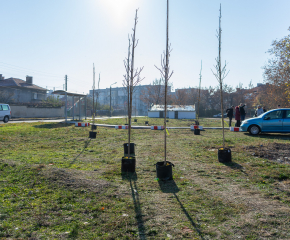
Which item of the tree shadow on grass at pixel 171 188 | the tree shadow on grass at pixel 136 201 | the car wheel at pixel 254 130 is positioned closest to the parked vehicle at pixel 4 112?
the tree shadow on grass at pixel 136 201

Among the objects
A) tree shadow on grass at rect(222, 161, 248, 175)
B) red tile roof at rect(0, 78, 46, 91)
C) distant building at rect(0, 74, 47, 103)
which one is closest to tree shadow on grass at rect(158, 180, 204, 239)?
tree shadow on grass at rect(222, 161, 248, 175)

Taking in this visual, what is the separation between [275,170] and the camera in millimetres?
5934

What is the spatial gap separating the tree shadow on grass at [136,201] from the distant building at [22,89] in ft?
144

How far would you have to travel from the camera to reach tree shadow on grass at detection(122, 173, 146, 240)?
310 centimetres

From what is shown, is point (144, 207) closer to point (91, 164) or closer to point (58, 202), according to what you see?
point (58, 202)

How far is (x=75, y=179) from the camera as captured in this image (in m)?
5.07

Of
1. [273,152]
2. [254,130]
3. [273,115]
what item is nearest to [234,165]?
[273,152]

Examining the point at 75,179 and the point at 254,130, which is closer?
the point at 75,179

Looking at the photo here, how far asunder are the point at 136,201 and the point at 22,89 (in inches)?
2002

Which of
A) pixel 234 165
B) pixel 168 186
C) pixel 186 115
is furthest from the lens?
pixel 186 115

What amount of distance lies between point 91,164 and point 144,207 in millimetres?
3433

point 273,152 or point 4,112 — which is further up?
point 4,112

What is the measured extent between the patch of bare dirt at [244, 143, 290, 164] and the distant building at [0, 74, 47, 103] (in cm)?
4417

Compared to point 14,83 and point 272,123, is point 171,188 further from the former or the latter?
point 14,83
